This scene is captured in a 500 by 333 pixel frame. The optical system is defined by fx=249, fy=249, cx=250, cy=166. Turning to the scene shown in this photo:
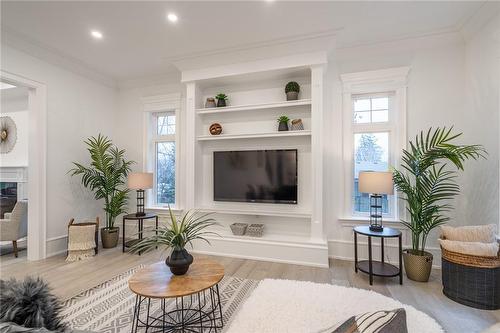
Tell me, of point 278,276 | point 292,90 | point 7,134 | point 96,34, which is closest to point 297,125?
point 292,90

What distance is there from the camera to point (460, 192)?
10.4ft

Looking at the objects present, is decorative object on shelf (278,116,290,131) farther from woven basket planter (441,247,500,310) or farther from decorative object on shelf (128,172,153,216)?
woven basket planter (441,247,500,310)

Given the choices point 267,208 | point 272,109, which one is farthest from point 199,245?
point 272,109

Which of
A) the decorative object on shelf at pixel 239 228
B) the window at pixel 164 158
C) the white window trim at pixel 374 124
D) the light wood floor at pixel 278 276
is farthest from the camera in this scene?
the window at pixel 164 158

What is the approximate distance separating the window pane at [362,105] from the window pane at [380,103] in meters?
0.08

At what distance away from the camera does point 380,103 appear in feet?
11.9

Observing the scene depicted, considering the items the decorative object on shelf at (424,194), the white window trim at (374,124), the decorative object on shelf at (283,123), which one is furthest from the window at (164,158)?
the decorative object on shelf at (424,194)

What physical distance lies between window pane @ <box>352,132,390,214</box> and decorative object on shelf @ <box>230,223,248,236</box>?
1.67 m

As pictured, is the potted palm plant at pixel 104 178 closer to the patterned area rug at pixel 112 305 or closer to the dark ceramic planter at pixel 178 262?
the patterned area rug at pixel 112 305

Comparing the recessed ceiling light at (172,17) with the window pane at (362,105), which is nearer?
the recessed ceiling light at (172,17)

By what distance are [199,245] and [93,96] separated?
3269 millimetres

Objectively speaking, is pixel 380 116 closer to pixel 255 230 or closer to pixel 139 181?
pixel 255 230

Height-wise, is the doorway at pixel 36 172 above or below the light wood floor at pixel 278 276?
Answer: above

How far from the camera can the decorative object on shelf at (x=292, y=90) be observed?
12.1 ft
